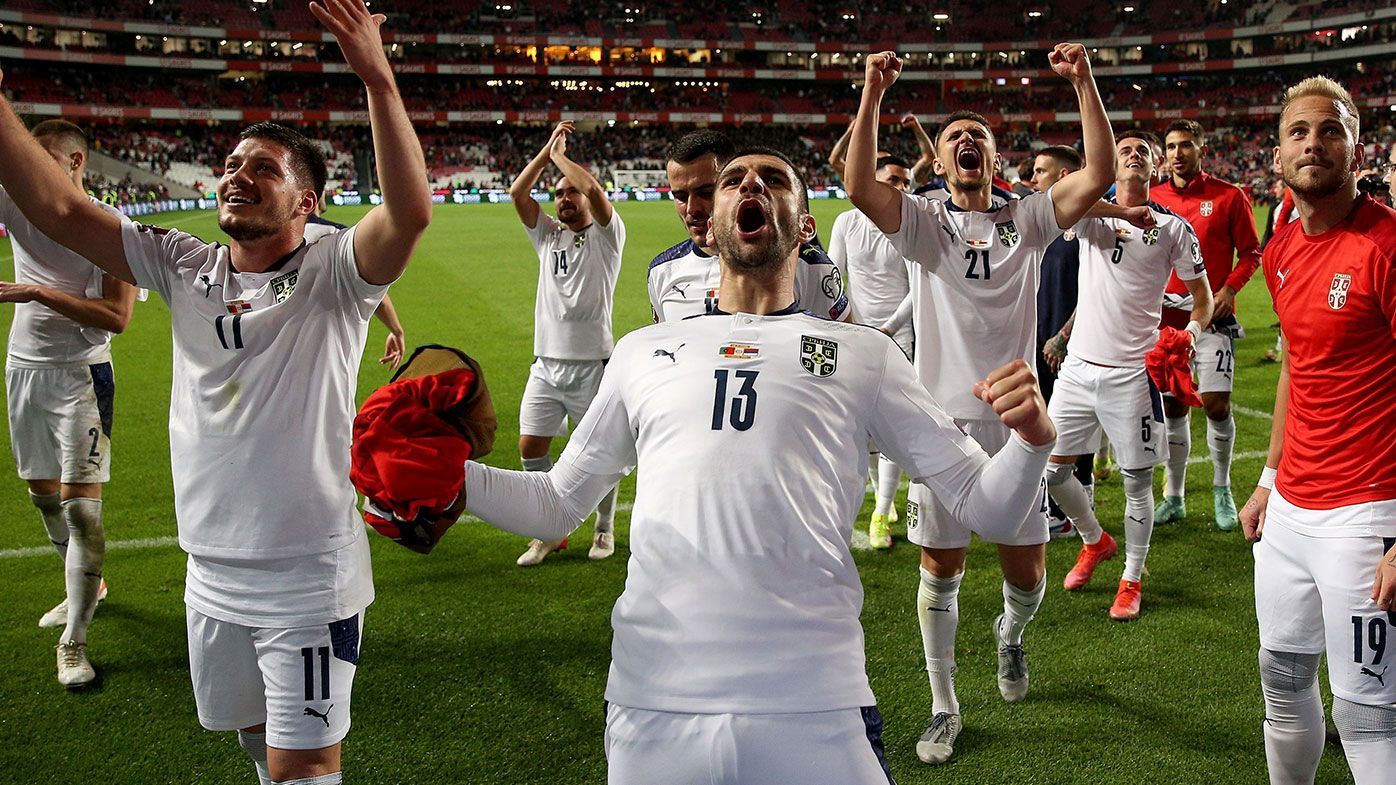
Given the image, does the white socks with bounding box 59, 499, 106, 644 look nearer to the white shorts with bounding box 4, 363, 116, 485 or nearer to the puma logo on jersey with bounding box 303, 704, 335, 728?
the white shorts with bounding box 4, 363, 116, 485

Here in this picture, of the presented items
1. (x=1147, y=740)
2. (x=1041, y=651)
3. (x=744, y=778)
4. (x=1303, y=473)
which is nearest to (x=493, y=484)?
(x=744, y=778)

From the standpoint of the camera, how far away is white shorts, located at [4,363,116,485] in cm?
543

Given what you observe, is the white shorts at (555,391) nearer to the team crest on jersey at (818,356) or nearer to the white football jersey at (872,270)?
the white football jersey at (872,270)

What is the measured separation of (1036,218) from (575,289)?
11.3 feet

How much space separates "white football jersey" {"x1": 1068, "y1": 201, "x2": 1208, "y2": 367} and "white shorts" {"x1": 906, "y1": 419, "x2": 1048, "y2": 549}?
1753 mm

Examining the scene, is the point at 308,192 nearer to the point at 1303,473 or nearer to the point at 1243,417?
the point at 1303,473

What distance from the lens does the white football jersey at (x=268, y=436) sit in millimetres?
3139

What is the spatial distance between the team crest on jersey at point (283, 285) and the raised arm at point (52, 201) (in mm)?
597

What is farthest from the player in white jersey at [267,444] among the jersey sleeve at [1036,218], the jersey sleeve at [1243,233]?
the jersey sleeve at [1243,233]


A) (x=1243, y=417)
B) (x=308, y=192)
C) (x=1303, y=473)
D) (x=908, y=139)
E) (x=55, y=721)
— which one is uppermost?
(x=908, y=139)

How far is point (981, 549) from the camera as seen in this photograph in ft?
22.9

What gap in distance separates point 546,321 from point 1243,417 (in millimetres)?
7408

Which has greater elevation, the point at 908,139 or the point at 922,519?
the point at 908,139

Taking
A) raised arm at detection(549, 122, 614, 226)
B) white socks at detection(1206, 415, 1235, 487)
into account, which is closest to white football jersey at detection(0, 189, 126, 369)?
raised arm at detection(549, 122, 614, 226)
